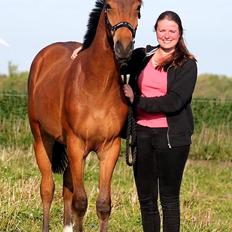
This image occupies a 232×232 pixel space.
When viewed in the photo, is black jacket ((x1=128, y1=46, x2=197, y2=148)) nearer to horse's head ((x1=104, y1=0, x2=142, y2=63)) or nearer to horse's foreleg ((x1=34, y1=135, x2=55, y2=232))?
horse's head ((x1=104, y1=0, x2=142, y2=63))

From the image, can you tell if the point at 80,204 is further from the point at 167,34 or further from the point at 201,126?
the point at 201,126

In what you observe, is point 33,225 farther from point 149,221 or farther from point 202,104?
point 202,104

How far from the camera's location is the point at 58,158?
6859 mm

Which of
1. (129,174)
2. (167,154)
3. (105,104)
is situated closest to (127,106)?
(105,104)

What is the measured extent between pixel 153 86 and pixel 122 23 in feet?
2.01

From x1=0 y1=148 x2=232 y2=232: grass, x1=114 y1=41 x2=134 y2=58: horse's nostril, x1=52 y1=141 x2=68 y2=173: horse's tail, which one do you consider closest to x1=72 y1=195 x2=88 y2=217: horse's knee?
x1=0 y1=148 x2=232 y2=232: grass

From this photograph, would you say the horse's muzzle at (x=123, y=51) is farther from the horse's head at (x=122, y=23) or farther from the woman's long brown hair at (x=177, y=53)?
the woman's long brown hair at (x=177, y=53)

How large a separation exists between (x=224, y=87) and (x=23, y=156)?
20.1m

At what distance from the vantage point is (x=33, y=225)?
6473mm

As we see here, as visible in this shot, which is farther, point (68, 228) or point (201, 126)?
point (201, 126)

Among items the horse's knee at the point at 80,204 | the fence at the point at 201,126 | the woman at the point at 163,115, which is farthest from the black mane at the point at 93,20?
the fence at the point at 201,126

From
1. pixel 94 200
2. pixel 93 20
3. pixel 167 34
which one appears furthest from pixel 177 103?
pixel 94 200

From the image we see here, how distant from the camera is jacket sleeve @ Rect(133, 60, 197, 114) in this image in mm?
4796

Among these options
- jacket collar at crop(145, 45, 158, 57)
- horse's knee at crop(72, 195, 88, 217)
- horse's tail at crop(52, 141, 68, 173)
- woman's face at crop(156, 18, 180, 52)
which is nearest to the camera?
woman's face at crop(156, 18, 180, 52)
